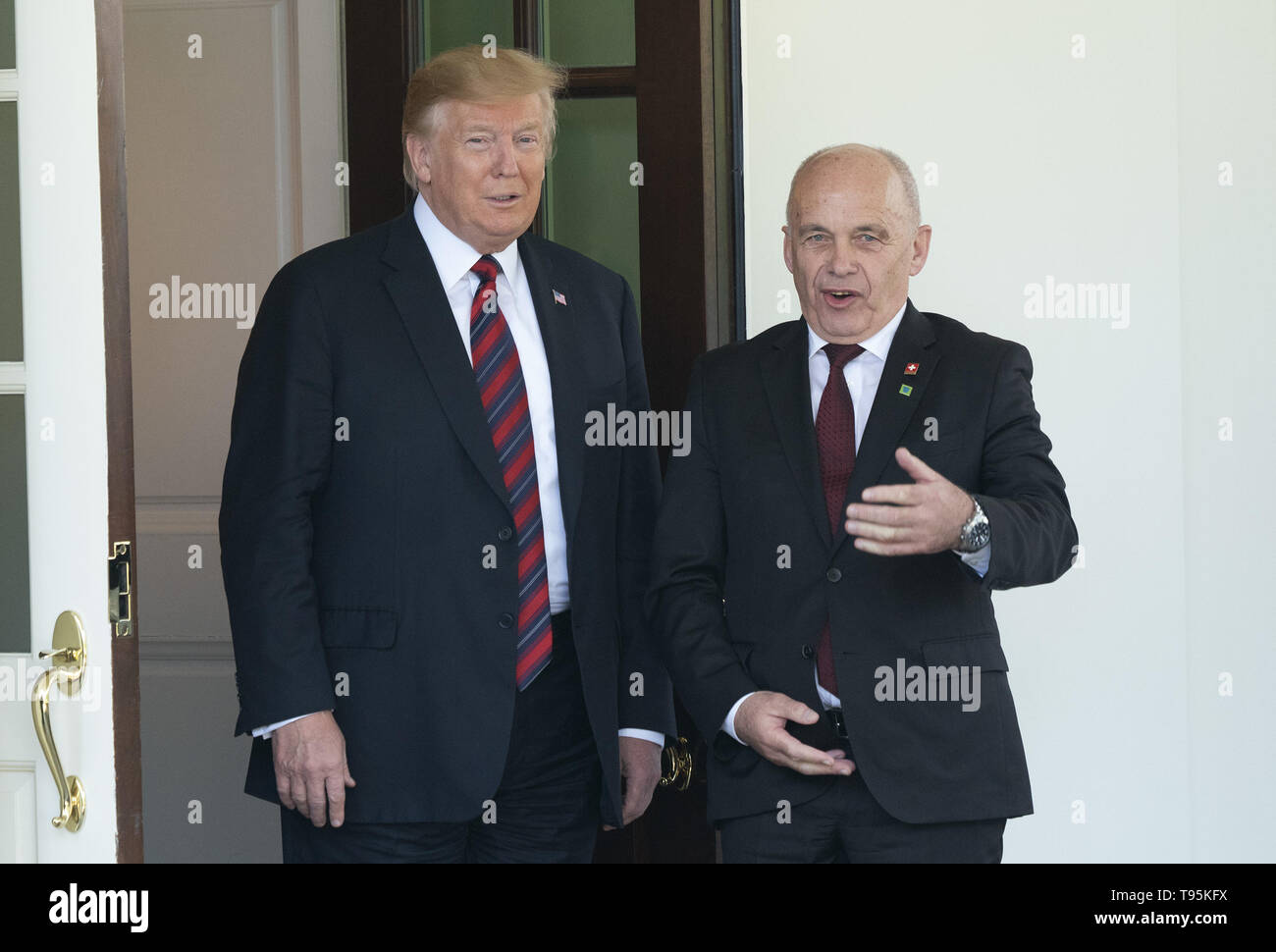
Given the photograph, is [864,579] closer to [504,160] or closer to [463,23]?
[504,160]

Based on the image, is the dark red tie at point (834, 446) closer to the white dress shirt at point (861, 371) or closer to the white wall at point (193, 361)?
the white dress shirt at point (861, 371)

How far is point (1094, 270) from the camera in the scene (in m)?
2.83

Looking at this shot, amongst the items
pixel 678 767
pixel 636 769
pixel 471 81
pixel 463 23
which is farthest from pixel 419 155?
pixel 678 767

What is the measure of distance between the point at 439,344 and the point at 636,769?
80 cm

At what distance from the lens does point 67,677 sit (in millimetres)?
1863

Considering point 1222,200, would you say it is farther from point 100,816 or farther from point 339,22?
point 100,816

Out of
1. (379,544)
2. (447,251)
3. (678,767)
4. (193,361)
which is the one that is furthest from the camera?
(193,361)

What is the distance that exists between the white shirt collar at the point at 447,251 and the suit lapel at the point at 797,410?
19.3 inches

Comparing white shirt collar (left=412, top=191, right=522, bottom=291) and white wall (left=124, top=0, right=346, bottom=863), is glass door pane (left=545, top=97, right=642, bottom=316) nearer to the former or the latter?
white shirt collar (left=412, top=191, right=522, bottom=291)

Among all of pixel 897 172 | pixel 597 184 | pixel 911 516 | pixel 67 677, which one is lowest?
pixel 67 677

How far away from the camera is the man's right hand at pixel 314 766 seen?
6.56 ft

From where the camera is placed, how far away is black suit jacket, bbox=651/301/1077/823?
1880mm

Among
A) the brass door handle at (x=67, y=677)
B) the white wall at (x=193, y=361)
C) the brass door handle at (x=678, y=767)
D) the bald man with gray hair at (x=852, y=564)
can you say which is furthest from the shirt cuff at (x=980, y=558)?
the white wall at (x=193, y=361)

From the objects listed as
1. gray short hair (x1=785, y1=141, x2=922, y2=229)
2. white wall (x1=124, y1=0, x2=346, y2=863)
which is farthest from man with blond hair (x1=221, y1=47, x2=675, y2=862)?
white wall (x1=124, y1=0, x2=346, y2=863)
